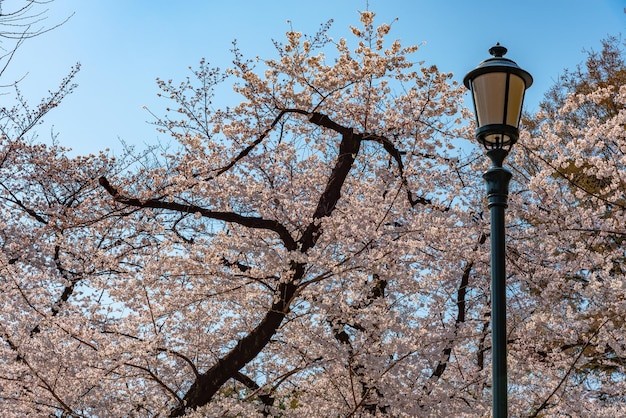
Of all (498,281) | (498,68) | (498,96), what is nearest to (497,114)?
(498,96)

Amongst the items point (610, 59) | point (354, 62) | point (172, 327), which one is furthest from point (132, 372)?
point (610, 59)

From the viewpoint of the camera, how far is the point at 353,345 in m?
7.64

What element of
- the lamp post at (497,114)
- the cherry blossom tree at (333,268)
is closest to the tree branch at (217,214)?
the cherry blossom tree at (333,268)

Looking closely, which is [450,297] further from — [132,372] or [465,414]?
[132,372]

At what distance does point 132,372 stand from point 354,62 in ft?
15.9

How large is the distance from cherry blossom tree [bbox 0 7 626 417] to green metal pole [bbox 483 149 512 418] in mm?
2910

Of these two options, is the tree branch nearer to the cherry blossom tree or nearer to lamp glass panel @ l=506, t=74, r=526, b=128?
the cherry blossom tree

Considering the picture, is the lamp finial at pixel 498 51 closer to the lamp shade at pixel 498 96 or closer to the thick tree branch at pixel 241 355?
the lamp shade at pixel 498 96

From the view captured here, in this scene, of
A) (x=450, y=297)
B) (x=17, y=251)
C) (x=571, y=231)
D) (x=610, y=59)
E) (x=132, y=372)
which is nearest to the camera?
(x=571, y=231)

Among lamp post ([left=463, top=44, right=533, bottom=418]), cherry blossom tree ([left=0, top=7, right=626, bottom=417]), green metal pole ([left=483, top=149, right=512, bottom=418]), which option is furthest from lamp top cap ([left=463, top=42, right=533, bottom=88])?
cherry blossom tree ([left=0, top=7, right=626, bottom=417])

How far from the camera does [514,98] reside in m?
4.06

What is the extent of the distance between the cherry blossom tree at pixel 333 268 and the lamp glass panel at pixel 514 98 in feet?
9.98

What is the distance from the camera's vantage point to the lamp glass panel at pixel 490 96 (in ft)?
13.2

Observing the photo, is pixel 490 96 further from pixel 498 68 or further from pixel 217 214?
pixel 217 214
